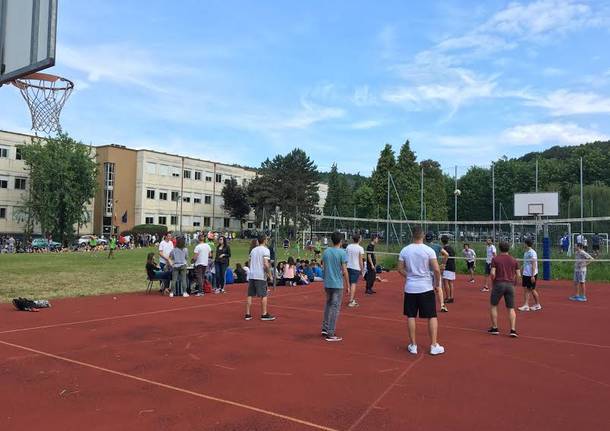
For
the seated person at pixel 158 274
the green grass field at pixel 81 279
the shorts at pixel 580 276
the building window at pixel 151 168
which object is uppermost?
the building window at pixel 151 168

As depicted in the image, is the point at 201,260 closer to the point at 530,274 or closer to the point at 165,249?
the point at 165,249

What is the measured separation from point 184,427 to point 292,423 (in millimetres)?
1052

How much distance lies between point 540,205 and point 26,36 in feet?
88.0

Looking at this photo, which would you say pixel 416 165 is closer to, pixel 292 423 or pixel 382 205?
pixel 382 205

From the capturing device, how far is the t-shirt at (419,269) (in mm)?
7715

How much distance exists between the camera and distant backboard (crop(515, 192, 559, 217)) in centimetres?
2620

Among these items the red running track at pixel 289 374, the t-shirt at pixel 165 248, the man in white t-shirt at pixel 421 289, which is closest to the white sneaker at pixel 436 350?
the man in white t-shirt at pixel 421 289

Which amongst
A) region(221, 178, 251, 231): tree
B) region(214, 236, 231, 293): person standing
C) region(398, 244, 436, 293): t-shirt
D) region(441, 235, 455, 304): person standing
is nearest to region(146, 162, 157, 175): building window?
region(221, 178, 251, 231): tree

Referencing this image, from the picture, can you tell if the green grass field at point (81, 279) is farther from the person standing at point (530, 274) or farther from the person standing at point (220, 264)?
the person standing at point (530, 274)

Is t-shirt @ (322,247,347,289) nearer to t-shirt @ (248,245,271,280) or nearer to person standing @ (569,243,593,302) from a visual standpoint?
t-shirt @ (248,245,271,280)

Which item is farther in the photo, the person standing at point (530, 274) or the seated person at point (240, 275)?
the seated person at point (240, 275)

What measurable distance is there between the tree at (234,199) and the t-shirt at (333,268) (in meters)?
67.8

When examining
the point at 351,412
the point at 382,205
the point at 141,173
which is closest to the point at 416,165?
the point at 382,205

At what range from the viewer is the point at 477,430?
475cm
